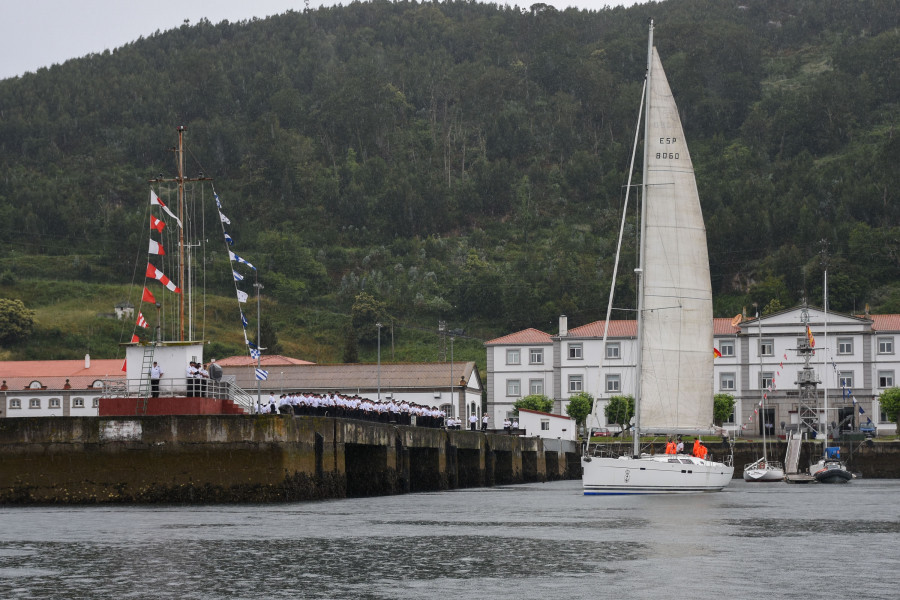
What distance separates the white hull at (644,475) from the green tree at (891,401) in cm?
5157

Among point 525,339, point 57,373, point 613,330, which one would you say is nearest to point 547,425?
point 613,330

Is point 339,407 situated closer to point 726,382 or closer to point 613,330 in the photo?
point 613,330

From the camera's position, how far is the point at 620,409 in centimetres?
10306

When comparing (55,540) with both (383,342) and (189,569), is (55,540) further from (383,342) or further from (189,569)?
(383,342)

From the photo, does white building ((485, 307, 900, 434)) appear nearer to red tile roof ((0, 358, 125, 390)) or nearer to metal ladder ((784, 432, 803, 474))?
metal ladder ((784, 432, 803, 474))

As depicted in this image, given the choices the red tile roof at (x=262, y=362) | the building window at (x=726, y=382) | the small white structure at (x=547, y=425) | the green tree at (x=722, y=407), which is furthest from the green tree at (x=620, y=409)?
the red tile roof at (x=262, y=362)

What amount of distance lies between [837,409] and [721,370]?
10617 mm

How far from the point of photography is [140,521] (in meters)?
37.9

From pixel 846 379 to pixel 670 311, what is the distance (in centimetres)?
5810

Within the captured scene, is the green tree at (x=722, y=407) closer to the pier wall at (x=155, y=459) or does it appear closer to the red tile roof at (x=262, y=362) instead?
the red tile roof at (x=262, y=362)

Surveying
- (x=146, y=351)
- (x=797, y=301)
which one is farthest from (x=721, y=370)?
(x=146, y=351)

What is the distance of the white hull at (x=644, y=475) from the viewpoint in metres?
54.6

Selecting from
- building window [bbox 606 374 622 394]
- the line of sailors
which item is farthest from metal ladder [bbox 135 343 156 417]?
building window [bbox 606 374 622 394]

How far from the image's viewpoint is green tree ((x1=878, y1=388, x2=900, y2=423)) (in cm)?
10259
